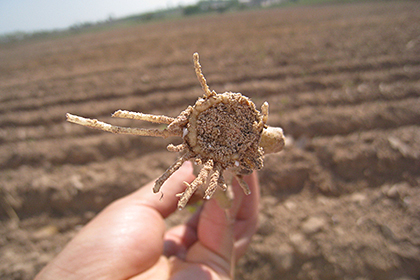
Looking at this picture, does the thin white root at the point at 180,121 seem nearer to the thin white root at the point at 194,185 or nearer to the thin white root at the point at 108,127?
the thin white root at the point at 108,127

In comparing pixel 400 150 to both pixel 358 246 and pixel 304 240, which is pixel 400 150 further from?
pixel 304 240

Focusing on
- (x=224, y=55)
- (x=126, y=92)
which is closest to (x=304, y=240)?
(x=126, y=92)

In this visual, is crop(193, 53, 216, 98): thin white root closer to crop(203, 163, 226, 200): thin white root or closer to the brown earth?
crop(203, 163, 226, 200): thin white root

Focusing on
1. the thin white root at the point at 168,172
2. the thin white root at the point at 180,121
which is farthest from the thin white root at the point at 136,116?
the thin white root at the point at 168,172

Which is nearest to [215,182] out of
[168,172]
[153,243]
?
[168,172]

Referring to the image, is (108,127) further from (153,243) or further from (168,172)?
(153,243)

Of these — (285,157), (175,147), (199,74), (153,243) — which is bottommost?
(285,157)

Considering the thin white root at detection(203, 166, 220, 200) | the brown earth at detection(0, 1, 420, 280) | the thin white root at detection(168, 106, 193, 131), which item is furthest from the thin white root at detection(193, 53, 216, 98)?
the brown earth at detection(0, 1, 420, 280)
